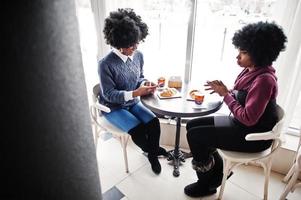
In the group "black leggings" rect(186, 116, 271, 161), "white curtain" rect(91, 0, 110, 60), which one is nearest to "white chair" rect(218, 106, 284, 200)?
"black leggings" rect(186, 116, 271, 161)

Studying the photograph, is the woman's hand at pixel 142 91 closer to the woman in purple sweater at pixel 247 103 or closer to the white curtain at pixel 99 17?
the woman in purple sweater at pixel 247 103

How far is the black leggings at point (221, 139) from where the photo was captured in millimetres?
1349

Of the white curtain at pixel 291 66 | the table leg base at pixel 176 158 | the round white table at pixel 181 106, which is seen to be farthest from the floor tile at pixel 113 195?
the white curtain at pixel 291 66

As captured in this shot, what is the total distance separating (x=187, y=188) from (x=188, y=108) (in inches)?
24.7

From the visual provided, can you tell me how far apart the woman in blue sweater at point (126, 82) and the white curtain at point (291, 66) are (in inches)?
37.4

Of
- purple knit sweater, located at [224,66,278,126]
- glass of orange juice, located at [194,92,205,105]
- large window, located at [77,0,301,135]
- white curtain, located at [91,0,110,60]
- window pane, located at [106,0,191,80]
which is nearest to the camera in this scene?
purple knit sweater, located at [224,66,278,126]

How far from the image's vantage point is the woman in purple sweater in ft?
3.95

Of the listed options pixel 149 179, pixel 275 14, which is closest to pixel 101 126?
pixel 149 179

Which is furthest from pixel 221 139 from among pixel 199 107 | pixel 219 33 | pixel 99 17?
pixel 99 17

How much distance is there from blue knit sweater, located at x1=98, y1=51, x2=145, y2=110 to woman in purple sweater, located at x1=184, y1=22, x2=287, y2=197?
1.91ft

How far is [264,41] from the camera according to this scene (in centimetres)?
→ 126

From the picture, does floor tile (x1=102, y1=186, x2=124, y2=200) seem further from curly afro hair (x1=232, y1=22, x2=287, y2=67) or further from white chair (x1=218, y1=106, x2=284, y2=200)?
curly afro hair (x1=232, y1=22, x2=287, y2=67)

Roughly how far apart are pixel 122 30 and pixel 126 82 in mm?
376

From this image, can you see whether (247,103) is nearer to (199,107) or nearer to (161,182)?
(199,107)
